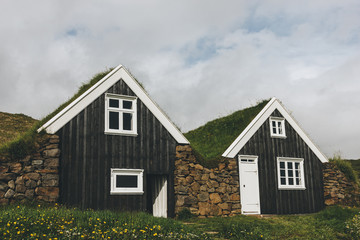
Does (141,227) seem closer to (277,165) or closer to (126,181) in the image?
A: (126,181)

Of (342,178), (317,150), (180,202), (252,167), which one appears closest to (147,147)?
(180,202)

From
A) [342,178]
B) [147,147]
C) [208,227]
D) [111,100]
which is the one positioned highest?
[111,100]

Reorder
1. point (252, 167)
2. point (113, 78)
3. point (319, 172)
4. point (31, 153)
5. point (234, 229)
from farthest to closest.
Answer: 1. point (319, 172)
2. point (252, 167)
3. point (113, 78)
4. point (31, 153)
5. point (234, 229)

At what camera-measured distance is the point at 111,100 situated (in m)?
16.9

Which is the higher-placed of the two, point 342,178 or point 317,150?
point 317,150

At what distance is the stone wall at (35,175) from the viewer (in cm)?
1405

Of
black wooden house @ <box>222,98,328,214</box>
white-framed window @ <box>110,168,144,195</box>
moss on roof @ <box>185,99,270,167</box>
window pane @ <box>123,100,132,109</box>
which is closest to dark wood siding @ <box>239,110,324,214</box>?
black wooden house @ <box>222,98,328,214</box>

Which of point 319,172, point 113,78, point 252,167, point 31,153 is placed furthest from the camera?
point 319,172

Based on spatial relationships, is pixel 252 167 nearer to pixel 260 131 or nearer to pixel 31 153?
pixel 260 131

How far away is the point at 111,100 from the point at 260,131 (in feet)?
27.7

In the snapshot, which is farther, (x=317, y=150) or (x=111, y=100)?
(x=317, y=150)

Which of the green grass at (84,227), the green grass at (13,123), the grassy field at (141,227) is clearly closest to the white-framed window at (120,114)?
the grassy field at (141,227)

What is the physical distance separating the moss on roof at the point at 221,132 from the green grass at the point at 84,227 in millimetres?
7233

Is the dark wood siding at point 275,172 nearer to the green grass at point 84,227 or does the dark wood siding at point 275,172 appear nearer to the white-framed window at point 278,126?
the white-framed window at point 278,126
